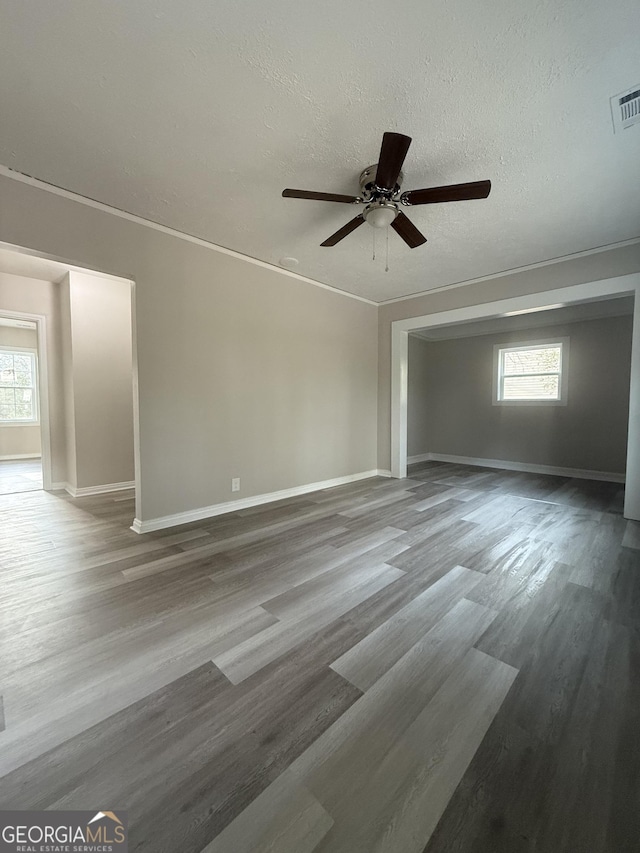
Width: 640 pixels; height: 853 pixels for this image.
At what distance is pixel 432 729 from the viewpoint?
4.02 ft

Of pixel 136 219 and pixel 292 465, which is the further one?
pixel 292 465

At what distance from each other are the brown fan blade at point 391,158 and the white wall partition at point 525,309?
2775 millimetres

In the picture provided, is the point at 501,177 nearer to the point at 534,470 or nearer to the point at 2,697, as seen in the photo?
the point at 2,697

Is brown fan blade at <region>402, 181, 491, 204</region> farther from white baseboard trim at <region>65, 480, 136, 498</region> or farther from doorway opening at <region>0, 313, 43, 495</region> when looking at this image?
doorway opening at <region>0, 313, 43, 495</region>

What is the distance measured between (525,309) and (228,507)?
424 centimetres

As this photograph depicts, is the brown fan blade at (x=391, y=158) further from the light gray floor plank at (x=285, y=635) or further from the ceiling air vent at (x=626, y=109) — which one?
the light gray floor plank at (x=285, y=635)

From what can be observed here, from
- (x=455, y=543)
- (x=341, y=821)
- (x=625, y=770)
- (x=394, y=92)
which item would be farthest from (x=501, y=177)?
(x=341, y=821)

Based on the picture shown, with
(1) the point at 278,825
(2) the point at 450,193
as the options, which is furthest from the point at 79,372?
(1) the point at 278,825

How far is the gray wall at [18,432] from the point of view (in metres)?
6.73

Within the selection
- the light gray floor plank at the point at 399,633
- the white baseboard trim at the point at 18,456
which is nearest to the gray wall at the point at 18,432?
the white baseboard trim at the point at 18,456

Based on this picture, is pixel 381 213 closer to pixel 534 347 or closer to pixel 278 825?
pixel 278 825

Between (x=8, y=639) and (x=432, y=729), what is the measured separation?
6.74 feet

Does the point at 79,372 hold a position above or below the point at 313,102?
below

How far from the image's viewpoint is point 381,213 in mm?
2346
